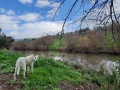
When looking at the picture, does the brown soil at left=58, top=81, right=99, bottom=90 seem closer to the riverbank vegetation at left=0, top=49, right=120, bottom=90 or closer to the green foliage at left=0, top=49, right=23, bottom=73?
the riverbank vegetation at left=0, top=49, right=120, bottom=90

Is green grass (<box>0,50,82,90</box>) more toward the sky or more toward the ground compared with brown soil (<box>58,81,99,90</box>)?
more toward the sky

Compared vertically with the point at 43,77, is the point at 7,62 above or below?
above

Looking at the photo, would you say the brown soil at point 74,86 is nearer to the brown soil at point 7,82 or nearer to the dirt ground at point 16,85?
the dirt ground at point 16,85

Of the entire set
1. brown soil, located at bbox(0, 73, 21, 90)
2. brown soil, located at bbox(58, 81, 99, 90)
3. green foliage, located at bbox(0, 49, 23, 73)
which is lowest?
brown soil, located at bbox(58, 81, 99, 90)

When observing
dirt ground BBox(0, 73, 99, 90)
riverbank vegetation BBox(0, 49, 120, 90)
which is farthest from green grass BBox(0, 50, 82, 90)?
dirt ground BBox(0, 73, 99, 90)

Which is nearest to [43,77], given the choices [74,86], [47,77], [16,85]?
[47,77]

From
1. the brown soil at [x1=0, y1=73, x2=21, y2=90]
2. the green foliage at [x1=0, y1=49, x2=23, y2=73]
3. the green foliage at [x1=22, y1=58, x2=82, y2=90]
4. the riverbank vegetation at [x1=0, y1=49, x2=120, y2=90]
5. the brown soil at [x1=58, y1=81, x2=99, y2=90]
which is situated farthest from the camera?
the green foliage at [x1=0, y1=49, x2=23, y2=73]

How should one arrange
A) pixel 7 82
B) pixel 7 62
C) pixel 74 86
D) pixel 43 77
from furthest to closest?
pixel 7 62
pixel 74 86
pixel 43 77
pixel 7 82

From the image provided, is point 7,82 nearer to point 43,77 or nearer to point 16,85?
point 16,85

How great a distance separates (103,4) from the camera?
8.91 feet

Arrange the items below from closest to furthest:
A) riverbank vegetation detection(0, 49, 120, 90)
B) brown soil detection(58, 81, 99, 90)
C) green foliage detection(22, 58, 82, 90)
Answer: riverbank vegetation detection(0, 49, 120, 90)
green foliage detection(22, 58, 82, 90)
brown soil detection(58, 81, 99, 90)

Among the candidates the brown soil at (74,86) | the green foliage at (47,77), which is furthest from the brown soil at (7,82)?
the brown soil at (74,86)

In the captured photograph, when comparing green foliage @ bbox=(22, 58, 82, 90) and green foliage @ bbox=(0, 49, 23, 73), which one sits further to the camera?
green foliage @ bbox=(0, 49, 23, 73)

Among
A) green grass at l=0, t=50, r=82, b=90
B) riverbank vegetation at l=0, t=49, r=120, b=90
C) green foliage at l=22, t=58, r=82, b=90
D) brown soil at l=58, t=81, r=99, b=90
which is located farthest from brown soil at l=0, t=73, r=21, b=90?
brown soil at l=58, t=81, r=99, b=90
